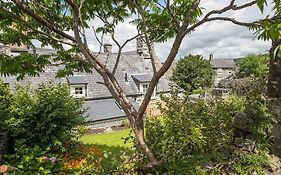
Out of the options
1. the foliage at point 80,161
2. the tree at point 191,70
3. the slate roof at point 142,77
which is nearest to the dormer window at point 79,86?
the slate roof at point 142,77

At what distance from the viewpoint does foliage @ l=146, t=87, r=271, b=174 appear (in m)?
3.84

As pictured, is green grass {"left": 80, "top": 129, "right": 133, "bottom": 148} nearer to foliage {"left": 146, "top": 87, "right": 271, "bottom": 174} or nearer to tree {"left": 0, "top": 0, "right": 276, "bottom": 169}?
foliage {"left": 146, "top": 87, "right": 271, "bottom": 174}

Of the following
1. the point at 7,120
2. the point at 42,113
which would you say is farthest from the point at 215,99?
the point at 7,120

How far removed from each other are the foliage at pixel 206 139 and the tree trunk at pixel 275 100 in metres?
0.15

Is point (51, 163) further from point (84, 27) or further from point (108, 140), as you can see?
point (108, 140)

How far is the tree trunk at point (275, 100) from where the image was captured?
458cm

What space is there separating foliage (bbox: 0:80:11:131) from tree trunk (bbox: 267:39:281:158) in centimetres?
815

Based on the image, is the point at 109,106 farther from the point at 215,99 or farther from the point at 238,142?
the point at 238,142

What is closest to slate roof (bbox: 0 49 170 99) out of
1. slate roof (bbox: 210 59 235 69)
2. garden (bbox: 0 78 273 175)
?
garden (bbox: 0 78 273 175)

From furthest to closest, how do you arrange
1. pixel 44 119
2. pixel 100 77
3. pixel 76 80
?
pixel 100 77 < pixel 76 80 < pixel 44 119

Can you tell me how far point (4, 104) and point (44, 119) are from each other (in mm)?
2028

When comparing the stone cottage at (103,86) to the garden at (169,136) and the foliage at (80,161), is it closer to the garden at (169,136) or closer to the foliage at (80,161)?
the foliage at (80,161)

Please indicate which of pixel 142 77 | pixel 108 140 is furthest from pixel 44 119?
pixel 142 77

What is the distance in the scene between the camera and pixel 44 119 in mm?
7719
